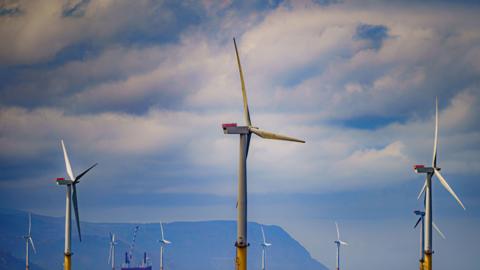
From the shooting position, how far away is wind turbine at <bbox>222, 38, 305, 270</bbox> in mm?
124000

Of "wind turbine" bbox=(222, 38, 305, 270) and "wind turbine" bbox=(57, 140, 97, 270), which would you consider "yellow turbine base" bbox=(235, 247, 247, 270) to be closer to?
"wind turbine" bbox=(222, 38, 305, 270)

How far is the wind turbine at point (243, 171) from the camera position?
124 m

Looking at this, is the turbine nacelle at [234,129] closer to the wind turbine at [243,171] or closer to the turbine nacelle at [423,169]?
the wind turbine at [243,171]

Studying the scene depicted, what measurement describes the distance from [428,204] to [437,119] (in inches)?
608

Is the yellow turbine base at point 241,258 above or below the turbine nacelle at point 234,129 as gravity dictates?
below

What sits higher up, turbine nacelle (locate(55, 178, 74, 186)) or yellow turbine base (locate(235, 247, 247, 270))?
turbine nacelle (locate(55, 178, 74, 186))

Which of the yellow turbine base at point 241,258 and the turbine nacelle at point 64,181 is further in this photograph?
the turbine nacelle at point 64,181

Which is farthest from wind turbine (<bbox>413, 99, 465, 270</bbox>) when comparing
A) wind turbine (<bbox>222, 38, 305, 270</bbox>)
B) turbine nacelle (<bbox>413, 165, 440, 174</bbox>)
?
wind turbine (<bbox>222, 38, 305, 270</bbox>)

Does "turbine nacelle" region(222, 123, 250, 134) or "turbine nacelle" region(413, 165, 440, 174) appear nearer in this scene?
"turbine nacelle" region(222, 123, 250, 134)

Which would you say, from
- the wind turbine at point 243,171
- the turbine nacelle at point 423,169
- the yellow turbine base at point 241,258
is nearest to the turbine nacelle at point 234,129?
the wind turbine at point 243,171

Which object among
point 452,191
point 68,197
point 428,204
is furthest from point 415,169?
point 68,197

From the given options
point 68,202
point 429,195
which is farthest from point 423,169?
point 68,202

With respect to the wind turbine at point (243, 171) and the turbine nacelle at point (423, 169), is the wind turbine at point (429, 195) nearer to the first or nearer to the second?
the turbine nacelle at point (423, 169)

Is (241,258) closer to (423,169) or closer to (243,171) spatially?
(243,171)
